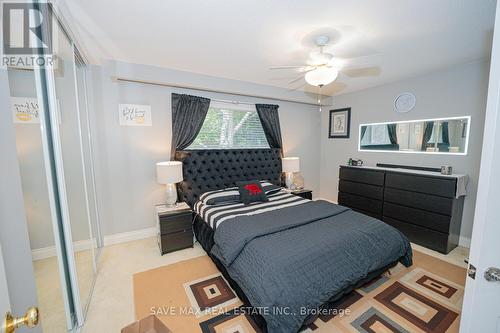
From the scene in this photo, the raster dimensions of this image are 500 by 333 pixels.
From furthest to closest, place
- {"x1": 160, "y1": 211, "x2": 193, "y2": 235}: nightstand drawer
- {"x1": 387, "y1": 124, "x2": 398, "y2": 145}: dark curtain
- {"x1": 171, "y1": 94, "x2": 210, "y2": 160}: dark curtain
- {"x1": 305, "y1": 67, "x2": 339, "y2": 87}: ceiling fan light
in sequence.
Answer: {"x1": 387, "y1": 124, "x2": 398, "y2": 145}: dark curtain → {"x1": 171, "y1": 94, "x2": 210, "y2": 160}: dark curtain → {"x1": 160, "y1": 211, "x2": 193, "y2": 235}: nightstand drawer → {"x1": 305, "y1": 67, "x2": 339, "y2": 87}: ceiling fan light

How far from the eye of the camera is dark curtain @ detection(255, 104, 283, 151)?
3892 millimetres

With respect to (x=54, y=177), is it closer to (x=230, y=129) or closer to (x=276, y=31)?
(x=276, y=31)

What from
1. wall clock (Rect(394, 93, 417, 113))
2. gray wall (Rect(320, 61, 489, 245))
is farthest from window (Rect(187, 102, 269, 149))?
wall clock (Rect(394, 93, 417, 113))

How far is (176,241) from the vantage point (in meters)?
2.76

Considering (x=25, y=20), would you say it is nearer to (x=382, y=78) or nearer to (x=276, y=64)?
(x=276, y=64)

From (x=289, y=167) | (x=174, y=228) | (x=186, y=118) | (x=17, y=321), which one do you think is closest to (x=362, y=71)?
(x=289, y=167)

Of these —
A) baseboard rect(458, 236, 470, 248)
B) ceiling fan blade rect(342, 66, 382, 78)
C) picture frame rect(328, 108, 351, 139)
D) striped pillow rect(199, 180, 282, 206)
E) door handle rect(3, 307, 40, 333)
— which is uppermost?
ceiling fan blade rect(342, 66, 382, 78)

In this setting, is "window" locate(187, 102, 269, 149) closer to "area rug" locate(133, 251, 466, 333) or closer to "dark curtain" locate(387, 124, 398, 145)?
"area rug" locate(133, 251, 466, 333)

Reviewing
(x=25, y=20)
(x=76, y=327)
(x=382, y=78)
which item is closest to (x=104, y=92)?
(x=25, y=20)

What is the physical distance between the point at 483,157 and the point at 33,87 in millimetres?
2424

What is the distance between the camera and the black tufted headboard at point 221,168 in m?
3.17

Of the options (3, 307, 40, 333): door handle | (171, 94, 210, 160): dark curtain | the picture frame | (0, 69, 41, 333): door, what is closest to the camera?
(3, 307, 40, 333): door handle

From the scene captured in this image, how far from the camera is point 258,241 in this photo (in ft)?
5.99

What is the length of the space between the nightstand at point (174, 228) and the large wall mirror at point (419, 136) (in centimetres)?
352
